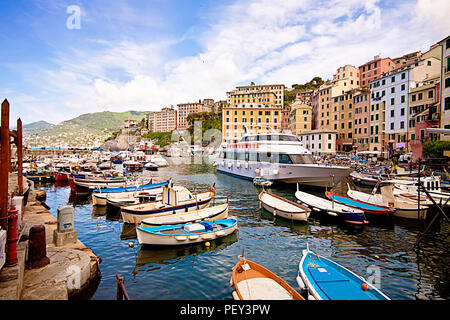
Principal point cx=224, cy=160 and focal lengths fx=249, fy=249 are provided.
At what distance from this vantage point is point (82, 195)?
26.3 meters

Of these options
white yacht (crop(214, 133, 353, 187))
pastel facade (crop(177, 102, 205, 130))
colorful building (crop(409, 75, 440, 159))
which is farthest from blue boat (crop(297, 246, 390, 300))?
pastel facade (crop(177, 102, 205, 130))

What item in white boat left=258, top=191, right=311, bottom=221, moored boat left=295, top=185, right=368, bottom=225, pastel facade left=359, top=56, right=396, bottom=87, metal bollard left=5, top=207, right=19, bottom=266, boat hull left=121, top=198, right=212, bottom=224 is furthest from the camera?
pastel facade left=359, top=56, right=396, bottom=87

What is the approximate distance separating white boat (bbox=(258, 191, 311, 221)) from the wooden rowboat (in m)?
8.63

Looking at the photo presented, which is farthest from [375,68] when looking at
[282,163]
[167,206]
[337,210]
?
[167,206]

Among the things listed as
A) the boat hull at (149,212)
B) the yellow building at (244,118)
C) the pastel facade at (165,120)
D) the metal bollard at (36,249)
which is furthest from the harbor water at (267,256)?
the pastel facade at (165,120)

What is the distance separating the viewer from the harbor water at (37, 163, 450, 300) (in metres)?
8.92

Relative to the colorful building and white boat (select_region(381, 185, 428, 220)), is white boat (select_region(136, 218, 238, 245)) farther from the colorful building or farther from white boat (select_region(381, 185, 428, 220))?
the colorful building

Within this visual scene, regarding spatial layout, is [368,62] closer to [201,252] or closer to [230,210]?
[230,210]

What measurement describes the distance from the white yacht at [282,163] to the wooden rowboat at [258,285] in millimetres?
18029

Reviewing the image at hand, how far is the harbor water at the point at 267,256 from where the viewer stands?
29.3ft

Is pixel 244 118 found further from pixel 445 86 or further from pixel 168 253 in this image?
pixel 168 253

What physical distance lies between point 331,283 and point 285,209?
977 cm

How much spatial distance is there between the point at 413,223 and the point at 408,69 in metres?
44.1
